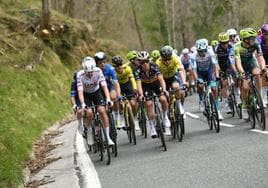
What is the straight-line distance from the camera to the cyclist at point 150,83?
41.6ft

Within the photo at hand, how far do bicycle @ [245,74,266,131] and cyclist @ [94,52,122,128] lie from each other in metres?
3.07

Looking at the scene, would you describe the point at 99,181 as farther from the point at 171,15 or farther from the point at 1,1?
the point at 171,15

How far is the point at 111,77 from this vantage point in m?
13.7

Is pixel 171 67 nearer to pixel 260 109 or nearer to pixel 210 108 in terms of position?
pixel 210 108

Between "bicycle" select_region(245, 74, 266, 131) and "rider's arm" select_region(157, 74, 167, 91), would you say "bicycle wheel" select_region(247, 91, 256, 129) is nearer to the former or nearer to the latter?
"bicycle" select_region(245, 74, 266, 131)

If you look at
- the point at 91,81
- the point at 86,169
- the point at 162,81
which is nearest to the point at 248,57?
the point at 162,81

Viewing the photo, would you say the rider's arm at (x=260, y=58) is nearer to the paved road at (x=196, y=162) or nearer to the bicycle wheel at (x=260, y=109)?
the bicycle wheel at (x=260, y=109)

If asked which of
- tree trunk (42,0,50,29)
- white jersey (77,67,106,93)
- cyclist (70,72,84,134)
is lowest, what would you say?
cyclist (70,72,84,134)

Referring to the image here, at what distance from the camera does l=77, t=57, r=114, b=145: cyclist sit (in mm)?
11703

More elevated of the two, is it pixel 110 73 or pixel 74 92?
pixel 110 73

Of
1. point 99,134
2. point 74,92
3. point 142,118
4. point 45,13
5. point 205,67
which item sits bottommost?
point 99,134

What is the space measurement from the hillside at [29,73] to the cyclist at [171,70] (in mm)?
3798

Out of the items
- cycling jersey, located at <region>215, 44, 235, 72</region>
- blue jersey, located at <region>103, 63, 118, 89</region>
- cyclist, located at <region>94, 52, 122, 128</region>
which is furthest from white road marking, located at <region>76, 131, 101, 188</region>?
cycling jersey, located at <region>215, 44, 235, 72</region>

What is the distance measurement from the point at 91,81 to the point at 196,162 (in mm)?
3586
